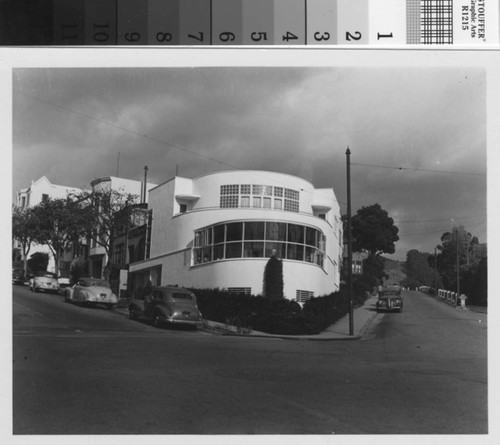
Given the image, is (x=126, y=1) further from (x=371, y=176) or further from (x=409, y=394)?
(x=409, y=394)

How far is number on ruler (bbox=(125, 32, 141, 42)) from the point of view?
6871mm

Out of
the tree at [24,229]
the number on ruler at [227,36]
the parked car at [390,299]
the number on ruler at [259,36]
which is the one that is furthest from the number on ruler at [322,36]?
the tree at [24,229]

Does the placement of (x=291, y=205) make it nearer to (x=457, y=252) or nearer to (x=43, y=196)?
(x=457, y=252)

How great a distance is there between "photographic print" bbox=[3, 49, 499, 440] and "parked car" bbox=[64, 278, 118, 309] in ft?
0.10

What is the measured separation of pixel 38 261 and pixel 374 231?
4.58 m

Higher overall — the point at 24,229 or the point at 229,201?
the point at 229,201

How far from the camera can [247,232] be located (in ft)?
24.4

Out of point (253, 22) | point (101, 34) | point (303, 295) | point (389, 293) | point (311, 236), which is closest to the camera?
point (253, 22)

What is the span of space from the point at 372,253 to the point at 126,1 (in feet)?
15.2

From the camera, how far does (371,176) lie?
7.53 meters

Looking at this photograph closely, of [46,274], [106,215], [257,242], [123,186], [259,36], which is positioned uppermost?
[259,36]

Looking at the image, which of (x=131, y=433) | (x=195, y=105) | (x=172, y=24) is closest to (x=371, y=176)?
(x=195, y=105)

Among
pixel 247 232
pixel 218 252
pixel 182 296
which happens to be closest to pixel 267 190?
pixel 247 232

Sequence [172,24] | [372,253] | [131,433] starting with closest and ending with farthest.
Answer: [131,433] → [172,24] → [372,253]
